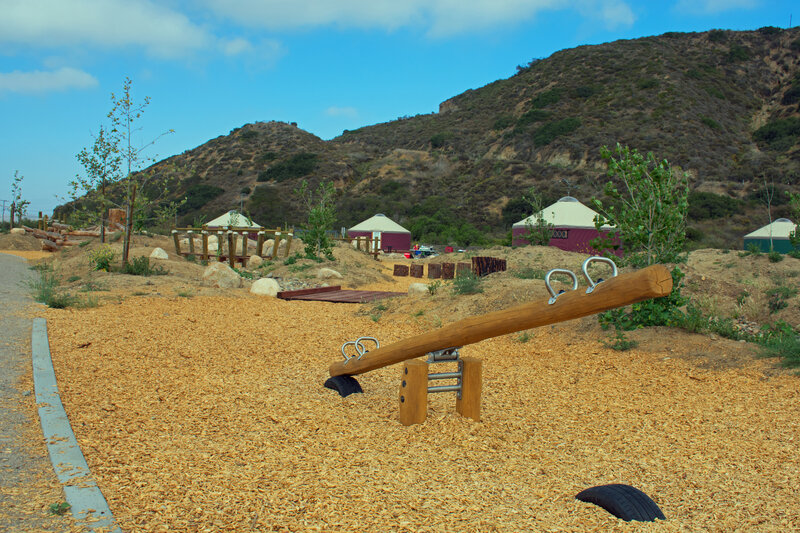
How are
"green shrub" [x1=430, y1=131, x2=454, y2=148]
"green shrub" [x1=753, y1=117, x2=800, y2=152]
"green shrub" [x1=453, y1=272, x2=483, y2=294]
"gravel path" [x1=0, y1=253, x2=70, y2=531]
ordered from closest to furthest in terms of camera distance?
"gravel path" [x1=0, y1=253, x2=70, y2=531], "green shrub" [x1=453, y1=272, x2=483, y2=294], "green shrub" [x1=753, y1=117, x2=800, y2=152], "green shrub" [x1=430, y1=131, x2=454, y2=148]

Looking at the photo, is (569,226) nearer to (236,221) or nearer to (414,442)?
(236,221)

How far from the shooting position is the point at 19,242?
26422mm

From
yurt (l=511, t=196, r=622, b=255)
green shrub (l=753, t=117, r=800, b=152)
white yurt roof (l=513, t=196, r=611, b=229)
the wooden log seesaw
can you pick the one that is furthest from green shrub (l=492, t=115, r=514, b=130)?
the wooden log seesaw

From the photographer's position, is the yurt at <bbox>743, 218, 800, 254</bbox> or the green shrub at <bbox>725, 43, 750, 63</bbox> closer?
the yurt at <bbox>743, 218, 800, 254</bbox>

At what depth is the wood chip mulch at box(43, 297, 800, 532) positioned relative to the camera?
2.51 meters

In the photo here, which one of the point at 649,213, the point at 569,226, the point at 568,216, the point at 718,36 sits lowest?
the point at 649,213

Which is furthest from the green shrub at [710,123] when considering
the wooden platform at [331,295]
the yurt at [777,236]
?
the wooden platform at [331,295]

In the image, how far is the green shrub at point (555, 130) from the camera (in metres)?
50.3

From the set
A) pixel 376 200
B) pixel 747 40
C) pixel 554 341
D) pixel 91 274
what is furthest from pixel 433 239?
pixel 747 40

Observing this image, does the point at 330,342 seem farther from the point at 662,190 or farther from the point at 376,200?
the point at 376,200

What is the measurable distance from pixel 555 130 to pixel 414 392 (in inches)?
1999

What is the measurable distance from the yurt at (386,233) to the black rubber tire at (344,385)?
97.8 ft

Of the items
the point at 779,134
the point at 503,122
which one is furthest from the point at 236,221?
the point at 779,134

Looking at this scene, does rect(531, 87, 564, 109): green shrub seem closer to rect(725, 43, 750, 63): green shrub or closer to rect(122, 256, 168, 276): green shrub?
rect(725, 43, 750, 63): green shrub
